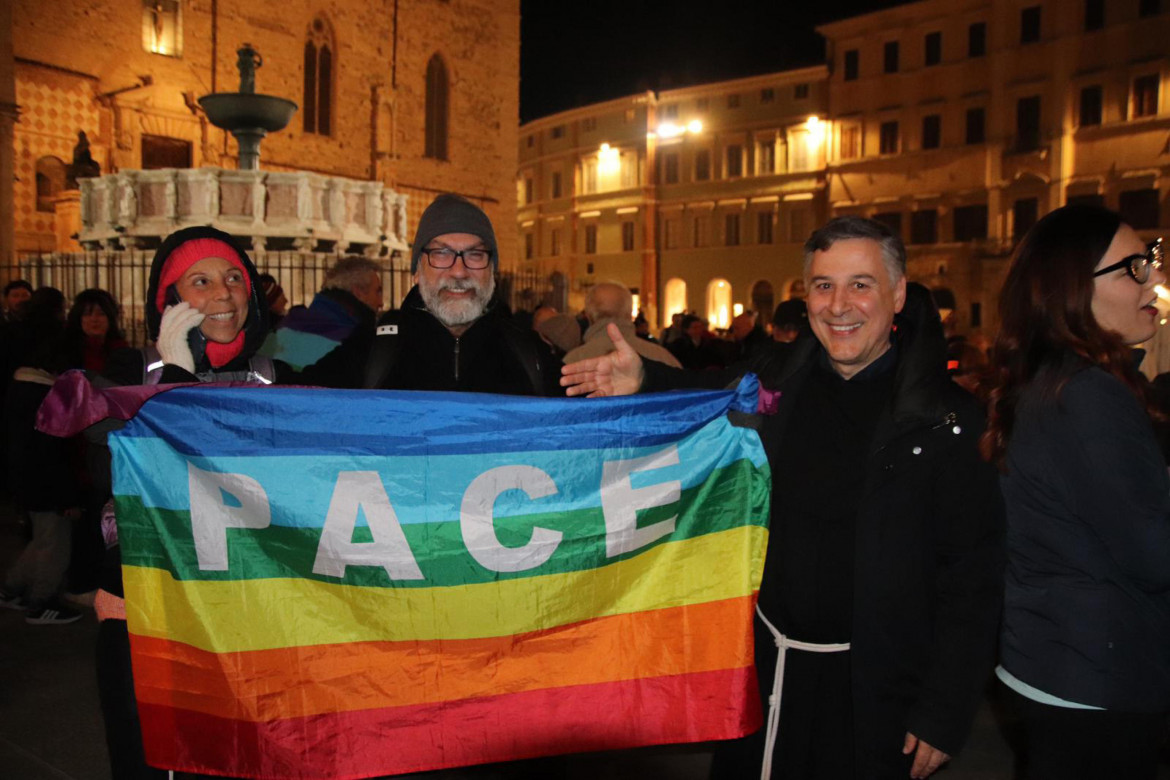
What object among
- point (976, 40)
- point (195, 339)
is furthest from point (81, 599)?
point (976, 40)

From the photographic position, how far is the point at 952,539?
2.31 meters

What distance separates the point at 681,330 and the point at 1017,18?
3146cm

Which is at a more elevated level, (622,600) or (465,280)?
(465,280)

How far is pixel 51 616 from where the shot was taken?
222 inches

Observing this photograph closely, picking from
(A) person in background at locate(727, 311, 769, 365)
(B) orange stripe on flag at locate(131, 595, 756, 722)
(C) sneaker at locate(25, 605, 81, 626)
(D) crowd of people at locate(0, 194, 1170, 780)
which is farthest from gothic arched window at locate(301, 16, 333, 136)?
(B) orange stripe on flag at locate(131, 595, 756, 722)

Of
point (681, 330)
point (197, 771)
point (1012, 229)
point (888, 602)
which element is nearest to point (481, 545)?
point (197, 771)

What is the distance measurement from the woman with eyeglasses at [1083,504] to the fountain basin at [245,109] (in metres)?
16.8

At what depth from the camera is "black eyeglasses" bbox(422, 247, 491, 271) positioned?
3258 millimetres

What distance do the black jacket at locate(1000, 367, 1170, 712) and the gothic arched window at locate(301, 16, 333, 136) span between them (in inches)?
1207

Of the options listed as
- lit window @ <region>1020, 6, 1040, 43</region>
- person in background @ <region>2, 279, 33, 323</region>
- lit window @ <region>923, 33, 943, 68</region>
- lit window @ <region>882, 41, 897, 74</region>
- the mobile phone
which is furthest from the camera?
lit window @ <region>882, 41, 897, 74</region>

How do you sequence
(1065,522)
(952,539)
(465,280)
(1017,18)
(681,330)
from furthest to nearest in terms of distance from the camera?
1. (1017,18)
2. (681,330)
3. (465,280)
4. (952,539)
5. (1065,522)

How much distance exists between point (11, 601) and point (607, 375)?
4.96 m

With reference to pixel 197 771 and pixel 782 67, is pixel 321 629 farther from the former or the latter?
pixel 782 67

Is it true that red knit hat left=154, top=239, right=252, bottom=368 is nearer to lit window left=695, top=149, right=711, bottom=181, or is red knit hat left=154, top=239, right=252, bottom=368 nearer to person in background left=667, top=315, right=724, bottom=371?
person in background left=667, top=315, right=724, bottom=371
